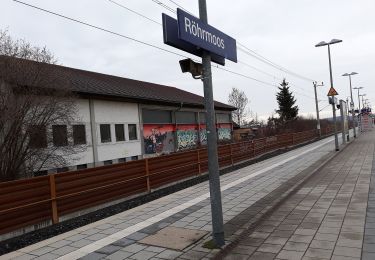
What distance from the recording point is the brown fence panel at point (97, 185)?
8.16m

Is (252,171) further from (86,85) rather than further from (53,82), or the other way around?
(86,85)

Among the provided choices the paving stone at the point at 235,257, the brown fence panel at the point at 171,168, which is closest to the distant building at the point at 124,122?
the brown fence panel at the point at 171,168

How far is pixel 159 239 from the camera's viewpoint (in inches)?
247

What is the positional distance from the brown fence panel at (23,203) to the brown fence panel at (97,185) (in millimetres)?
360

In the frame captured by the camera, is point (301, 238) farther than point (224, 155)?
No

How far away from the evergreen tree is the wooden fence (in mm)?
55614

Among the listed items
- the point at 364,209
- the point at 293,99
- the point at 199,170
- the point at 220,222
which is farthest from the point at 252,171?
the point at 293,99

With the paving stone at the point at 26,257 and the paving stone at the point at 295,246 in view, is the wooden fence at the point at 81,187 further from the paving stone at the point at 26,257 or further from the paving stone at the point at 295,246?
the paving stone at the point at 295,246

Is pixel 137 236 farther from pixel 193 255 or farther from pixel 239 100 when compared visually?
pixel 239 100

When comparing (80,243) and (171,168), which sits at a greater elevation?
(171,168)

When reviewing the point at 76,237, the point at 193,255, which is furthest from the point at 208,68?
the point at 76,237

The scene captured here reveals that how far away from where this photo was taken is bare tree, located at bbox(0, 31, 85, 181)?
11.3 metres

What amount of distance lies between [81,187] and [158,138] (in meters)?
21.4

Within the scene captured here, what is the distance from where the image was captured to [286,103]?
222 ft
